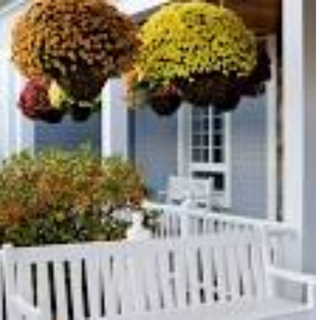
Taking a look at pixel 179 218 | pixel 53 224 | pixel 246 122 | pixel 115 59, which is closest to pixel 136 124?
pixel 246 122

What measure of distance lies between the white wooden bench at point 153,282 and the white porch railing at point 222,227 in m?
0.12

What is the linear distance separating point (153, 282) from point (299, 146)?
1230 millimetres

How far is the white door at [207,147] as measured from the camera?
33.2 feet

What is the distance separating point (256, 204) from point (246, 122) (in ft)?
2.96

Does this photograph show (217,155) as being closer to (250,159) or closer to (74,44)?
(250,159)

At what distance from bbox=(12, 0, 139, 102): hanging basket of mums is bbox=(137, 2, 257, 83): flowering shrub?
321 mm

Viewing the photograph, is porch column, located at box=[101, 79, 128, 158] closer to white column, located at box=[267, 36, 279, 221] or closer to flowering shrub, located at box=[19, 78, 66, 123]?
flowering shrub, located at box=[19, 78, 66, 123]

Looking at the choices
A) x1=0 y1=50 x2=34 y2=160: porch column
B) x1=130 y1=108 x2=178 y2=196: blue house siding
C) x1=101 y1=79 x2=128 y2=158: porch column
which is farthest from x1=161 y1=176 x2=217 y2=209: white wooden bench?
x1=0 y1=50 x2=34 y2=160: porch column

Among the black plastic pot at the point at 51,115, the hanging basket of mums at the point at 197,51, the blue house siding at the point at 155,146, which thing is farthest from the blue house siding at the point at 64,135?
the hanging basket of mums at the point at 197,51

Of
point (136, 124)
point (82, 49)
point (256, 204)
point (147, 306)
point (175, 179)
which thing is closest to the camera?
point (82, 49)

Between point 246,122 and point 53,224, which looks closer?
point 53,224

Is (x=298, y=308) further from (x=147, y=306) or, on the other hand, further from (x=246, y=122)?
(x=246, y=122)

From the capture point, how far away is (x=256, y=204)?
972cm

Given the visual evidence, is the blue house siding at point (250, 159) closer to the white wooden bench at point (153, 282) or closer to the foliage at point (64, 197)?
Answer: the foliage at point (64, 197)
